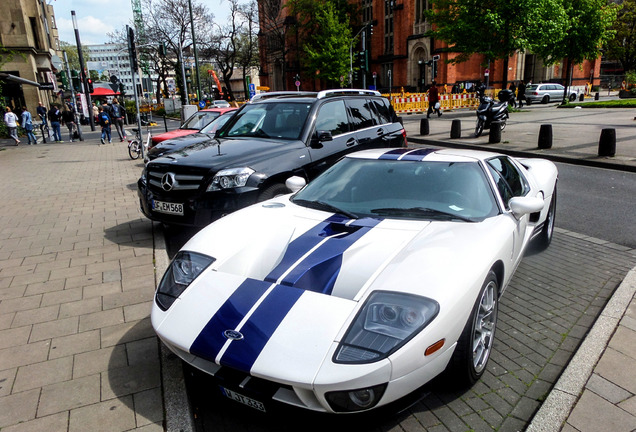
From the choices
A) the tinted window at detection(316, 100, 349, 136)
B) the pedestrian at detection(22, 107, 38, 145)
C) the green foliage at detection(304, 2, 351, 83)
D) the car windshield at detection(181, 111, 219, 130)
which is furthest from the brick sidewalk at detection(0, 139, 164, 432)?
the green foliage at detection(304, 2, 351, 83)

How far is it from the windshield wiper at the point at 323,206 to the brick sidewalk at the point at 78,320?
1.53 m

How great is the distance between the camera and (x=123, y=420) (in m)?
2.43

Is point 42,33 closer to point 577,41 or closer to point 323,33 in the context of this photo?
point 323,33

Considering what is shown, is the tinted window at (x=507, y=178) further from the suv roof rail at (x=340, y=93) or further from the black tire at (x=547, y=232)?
the suv roof rail at (x=340, y=93)

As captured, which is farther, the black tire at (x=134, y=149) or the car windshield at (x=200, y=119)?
the black tire at (x=134, y=149)

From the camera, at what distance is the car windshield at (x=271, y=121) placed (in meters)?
6.11

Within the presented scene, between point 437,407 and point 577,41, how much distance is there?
35.3m

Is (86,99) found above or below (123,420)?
above

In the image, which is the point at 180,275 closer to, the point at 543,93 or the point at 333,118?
the point at 333,118

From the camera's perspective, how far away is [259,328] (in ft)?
7.23

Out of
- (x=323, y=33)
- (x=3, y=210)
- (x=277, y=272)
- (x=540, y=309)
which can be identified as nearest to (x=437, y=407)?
(x=277, y=272)

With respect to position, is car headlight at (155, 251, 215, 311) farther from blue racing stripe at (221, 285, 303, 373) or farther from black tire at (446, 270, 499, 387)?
black tire at (446, 270, 499, 387)

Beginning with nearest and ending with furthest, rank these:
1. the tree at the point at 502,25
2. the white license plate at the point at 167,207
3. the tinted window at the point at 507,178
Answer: the tinted window at the point at 507,178 → the white license plate at the point at 167,207 → the tree at the point at 502,25

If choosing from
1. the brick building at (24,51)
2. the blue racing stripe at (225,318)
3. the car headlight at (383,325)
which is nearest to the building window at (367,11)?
the brick building at (24,51)
